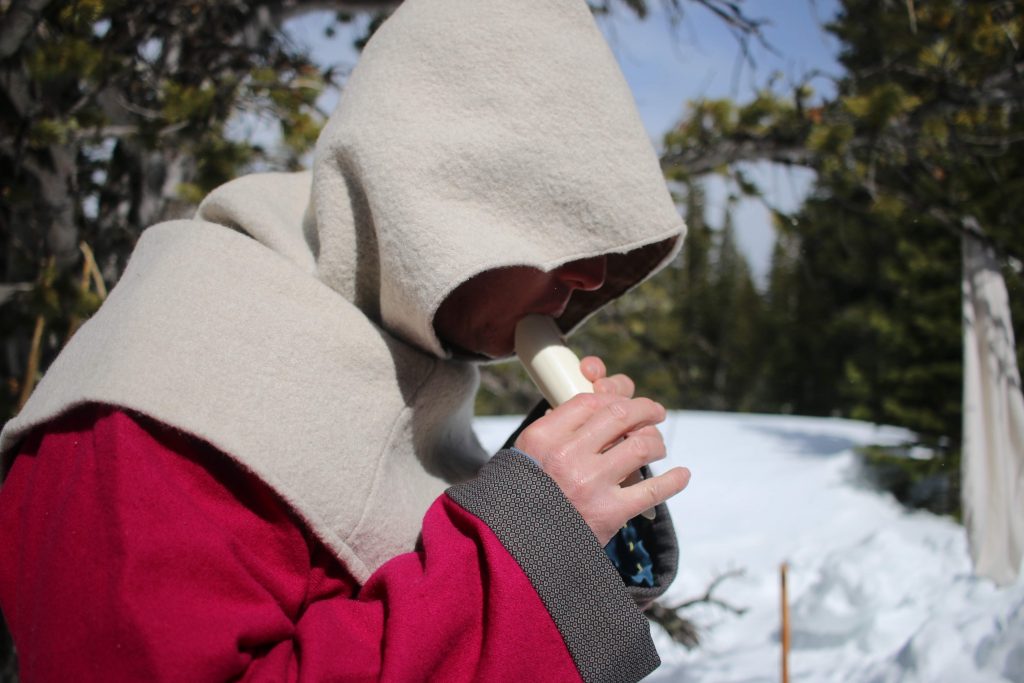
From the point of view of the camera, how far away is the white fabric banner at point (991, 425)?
3.10 metres

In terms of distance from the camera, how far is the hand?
812mm

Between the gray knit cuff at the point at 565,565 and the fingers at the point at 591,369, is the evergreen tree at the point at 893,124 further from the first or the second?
the gray knit cuff at the point at 565,565

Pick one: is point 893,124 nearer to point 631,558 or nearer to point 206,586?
point 631,558

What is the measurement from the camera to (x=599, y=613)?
0.77 m

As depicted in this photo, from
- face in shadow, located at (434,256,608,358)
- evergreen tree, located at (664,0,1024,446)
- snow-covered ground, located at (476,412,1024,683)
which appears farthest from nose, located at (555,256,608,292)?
snow-covered ground, located at (476,412,1024,683)

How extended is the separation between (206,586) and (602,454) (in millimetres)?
450

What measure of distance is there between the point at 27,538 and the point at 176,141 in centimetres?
135

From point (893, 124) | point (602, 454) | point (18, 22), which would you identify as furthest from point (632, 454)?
point (893, 124)

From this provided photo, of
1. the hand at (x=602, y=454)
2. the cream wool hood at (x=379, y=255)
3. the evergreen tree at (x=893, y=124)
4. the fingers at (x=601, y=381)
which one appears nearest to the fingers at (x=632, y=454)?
the hand at (x=602, y=454)

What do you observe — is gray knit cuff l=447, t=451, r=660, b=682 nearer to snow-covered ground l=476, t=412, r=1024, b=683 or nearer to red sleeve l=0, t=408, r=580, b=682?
red sleeve l=0, t=408, r=580, b=682

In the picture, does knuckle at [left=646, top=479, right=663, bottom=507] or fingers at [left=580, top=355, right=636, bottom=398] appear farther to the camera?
fingers at [left=580, top=355, right=636, bottom=398]

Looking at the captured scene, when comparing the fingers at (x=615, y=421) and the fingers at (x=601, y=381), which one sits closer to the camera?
the fingers at (x=615, y=421)

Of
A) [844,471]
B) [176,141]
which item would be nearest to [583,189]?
[176,141]

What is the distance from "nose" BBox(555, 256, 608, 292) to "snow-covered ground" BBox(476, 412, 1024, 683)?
1967 mm
